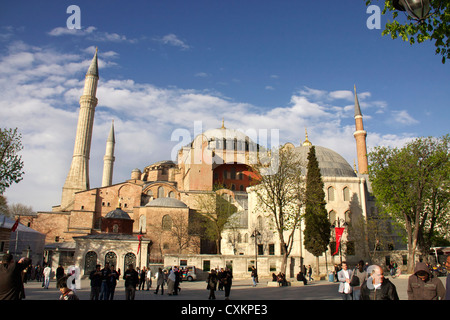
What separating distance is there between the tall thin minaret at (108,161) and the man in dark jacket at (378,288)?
193 feet

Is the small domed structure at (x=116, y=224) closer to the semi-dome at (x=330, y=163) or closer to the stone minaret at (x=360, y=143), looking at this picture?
the semi-dome at (x=330, y=163)

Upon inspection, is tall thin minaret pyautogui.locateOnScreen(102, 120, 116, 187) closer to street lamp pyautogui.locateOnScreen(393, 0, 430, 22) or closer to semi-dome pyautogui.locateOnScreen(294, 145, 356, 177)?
semi-dome pyautogui.locateOnScreen(294, 145, 356, 177)

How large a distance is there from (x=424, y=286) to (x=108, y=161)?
61072mm

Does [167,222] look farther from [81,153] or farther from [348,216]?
[348,216]

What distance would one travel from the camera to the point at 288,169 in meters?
23.7

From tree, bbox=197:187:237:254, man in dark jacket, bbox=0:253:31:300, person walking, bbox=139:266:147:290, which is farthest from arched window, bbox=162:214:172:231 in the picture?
man in dark jacket, bbox=0:253:31:300

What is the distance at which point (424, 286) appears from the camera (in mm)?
5207

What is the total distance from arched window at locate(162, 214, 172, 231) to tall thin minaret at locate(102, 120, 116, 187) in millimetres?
24951

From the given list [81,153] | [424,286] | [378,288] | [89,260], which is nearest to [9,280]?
[378,288]

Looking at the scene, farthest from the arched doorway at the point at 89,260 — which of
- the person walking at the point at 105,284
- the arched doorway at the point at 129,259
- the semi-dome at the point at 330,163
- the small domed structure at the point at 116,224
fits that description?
the semi-dome at the point at 330,163
